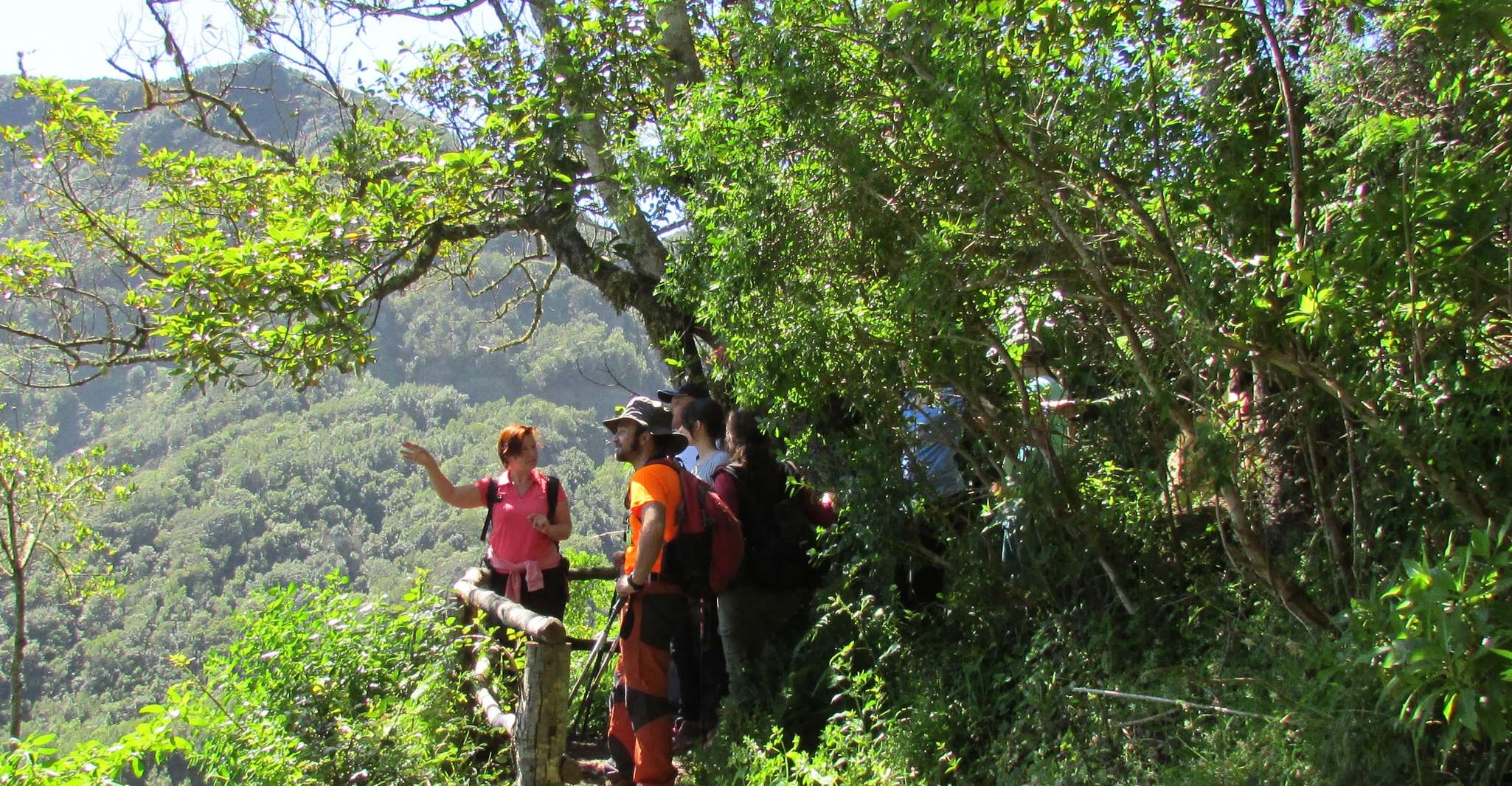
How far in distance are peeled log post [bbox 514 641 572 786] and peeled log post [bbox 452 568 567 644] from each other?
48 mm

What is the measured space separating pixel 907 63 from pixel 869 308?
98 centimetres

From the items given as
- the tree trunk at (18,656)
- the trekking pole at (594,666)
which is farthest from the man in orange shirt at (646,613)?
the tree trunk at (18,656)

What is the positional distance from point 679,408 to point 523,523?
3.06ft

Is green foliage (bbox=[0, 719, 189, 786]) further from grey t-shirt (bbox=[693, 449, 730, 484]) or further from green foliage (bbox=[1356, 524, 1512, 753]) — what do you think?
green foliage (bbox=[1356, 524, 1512, 753])

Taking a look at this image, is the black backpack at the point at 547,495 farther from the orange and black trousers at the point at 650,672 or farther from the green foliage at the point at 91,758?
the green foliage at the point at 91,758

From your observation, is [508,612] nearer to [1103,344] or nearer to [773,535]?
[773,535]

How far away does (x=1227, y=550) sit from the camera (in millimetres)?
3490

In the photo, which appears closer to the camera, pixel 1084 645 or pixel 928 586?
pixel 1084 645

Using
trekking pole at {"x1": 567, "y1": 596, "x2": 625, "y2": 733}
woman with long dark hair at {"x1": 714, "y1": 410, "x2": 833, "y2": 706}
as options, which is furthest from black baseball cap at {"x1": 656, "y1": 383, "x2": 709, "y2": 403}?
trekking pole at {"x1": 567, "y1": 596, "x2": 625, "y2": 733}

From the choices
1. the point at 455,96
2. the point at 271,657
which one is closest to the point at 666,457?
the point at 271,657

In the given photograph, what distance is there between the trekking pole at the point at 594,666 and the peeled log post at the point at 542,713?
1568 mm

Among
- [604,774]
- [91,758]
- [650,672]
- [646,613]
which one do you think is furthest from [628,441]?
[91,758]

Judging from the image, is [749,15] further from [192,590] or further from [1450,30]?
[192,590]

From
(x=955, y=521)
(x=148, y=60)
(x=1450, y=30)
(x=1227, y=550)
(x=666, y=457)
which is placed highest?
(x=148, y=60)
